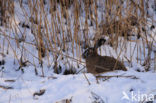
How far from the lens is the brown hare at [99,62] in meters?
1.97

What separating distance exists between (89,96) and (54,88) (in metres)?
0.29

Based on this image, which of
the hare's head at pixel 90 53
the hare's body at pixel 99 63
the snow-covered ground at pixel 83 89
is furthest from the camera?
the hare's head at pixel 90 53

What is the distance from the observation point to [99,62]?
2105 millimetres

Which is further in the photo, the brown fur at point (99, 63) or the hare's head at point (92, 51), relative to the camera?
the hare's head at point (92, 51)

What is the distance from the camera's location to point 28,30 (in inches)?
106

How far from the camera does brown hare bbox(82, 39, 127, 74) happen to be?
197 centimetres

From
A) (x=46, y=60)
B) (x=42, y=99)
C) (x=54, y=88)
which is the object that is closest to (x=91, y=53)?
(x=46, y=60)

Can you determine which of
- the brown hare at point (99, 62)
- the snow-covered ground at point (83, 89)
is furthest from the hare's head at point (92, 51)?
the snow-covered ground at point (83, 89)

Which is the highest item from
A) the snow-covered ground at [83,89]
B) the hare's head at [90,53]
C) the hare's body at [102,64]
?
the hare's head at [90,53]

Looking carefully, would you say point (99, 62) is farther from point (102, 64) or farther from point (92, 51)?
point (92, 51)

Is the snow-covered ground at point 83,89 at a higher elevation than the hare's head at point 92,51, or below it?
below

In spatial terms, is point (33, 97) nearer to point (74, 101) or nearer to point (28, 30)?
point (74, 101)

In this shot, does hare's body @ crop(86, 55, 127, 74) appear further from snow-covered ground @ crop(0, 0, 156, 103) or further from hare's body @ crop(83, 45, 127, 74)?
snow-covered ground @ crop(0, 0, 156, 103)

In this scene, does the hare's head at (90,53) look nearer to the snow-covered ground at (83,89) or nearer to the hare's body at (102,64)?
the hare's body at (102,64)
